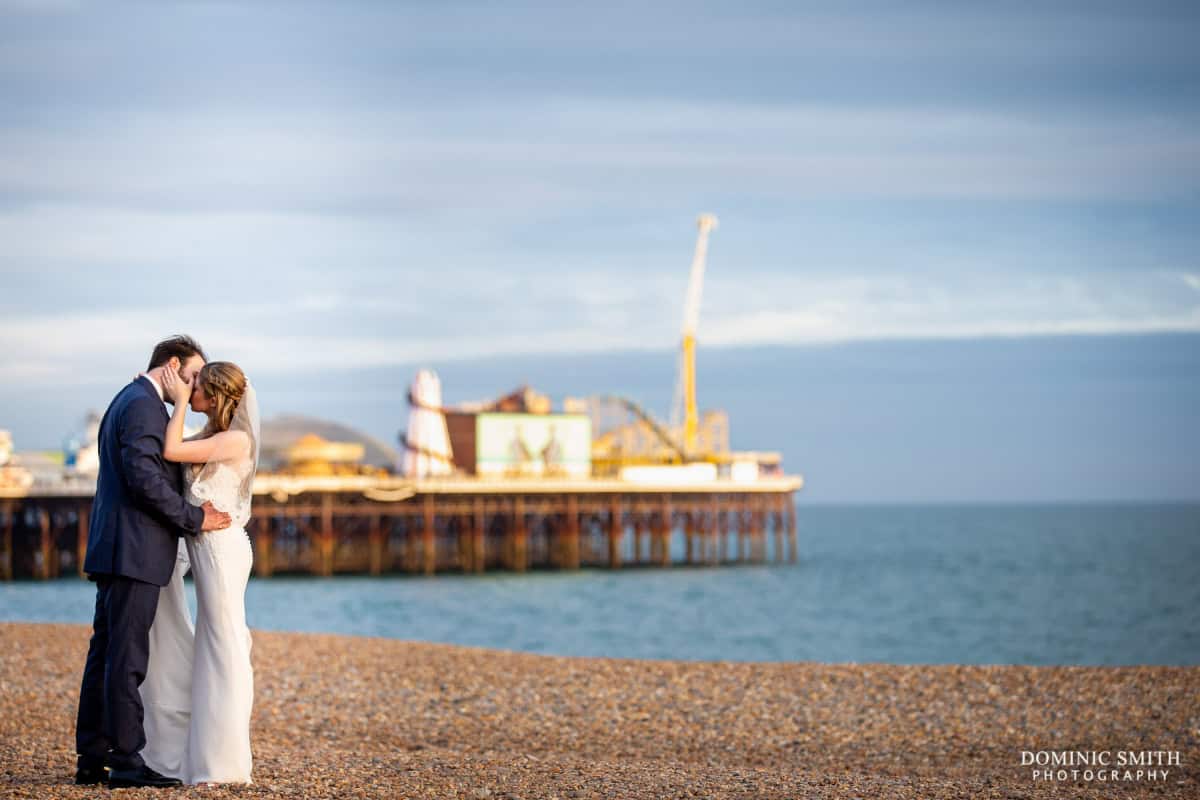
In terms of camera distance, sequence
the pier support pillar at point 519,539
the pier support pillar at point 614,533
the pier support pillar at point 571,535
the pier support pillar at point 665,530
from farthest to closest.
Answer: the pier support pillar at point 665,530 → the pier support pillar at point 614,533 → the pier support pillar at point 571,535 → the pier support pillar at point 519,539

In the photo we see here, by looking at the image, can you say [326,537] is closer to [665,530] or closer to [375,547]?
[375,547]

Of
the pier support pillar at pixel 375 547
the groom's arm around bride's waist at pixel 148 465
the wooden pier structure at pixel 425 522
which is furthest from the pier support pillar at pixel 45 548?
the groom's arm around bride's waist at pixel 148 465

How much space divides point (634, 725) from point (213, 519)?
16.3ft

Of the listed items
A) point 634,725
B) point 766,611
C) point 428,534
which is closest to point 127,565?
point 634,725

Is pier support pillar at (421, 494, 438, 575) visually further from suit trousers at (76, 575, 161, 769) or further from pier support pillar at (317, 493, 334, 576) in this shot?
suit trousers at (76, 575, 161, 769)

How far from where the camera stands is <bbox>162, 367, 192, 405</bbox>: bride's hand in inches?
288

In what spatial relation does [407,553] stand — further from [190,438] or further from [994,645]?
[190,438]

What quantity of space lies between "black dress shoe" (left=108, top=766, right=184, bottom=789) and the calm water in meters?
19.7

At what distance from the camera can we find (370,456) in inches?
3986

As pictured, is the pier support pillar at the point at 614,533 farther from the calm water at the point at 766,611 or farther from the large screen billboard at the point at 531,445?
the large screen billboard at the point at 531,445

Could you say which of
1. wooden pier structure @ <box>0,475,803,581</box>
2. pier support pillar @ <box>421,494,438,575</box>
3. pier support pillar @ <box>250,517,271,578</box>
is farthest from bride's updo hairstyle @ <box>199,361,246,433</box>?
pier support pillar @ <box>421,494,438,575</box>

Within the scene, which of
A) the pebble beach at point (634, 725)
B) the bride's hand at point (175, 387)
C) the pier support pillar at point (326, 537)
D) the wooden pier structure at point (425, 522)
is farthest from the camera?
the pier support pillar at point (326, 537)

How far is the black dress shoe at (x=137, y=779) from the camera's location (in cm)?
718

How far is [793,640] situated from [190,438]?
25022 millimetres
